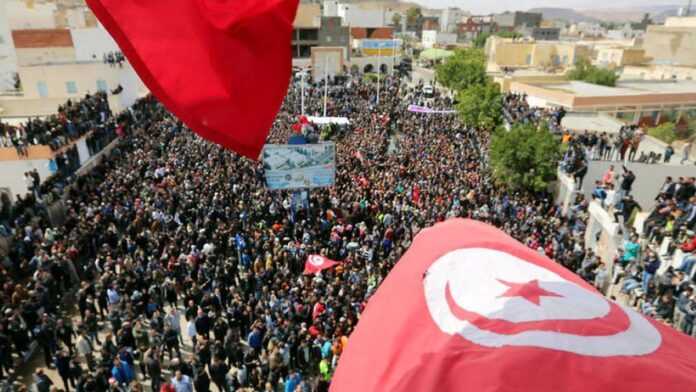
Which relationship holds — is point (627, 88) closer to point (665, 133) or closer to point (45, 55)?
point (665, 133)

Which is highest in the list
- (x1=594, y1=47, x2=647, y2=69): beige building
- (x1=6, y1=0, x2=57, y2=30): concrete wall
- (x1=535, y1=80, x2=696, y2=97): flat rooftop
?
(x1=6, y1=0, x2=57, y2=30): concrete wall

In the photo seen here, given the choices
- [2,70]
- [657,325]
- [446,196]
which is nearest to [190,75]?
[657,325]

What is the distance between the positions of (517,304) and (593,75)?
48.8m

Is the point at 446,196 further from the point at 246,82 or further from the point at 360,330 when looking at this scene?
the point at 246,82

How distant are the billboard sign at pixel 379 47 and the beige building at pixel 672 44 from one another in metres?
32.6

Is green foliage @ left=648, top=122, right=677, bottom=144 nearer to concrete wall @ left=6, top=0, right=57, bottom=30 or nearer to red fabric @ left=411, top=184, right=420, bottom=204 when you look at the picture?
red fabric @ left=411, top=184, right=420, bottom=204

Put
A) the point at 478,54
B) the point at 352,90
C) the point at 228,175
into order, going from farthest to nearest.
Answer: the point at 478,54
the point at 352,90
the point at 228,175

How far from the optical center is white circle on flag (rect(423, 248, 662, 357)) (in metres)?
3.78

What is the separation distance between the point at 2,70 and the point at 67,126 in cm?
2402

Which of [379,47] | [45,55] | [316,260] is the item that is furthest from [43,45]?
[316,260]

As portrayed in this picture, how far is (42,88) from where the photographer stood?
1137 inches

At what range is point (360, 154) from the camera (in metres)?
21.2

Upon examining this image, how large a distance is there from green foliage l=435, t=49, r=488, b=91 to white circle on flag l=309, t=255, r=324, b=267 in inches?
1281

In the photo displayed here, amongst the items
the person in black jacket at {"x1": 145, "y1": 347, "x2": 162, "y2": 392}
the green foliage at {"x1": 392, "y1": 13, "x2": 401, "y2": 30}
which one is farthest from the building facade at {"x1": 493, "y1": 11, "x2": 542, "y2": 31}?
the person in black jacket at {"x1": 145, "y1": 347, "x2": 162, "y2": 392}
